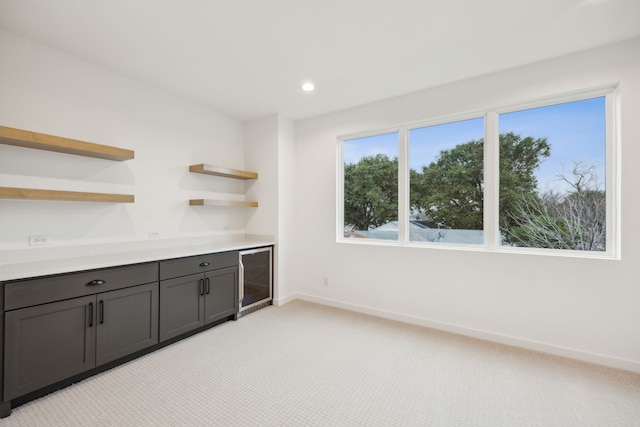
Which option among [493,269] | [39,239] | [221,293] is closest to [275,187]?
[221,293]

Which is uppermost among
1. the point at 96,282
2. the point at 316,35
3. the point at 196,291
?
the point at 316,35

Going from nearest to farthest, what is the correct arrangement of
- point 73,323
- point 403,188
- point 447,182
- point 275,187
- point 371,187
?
point 73,323, point 447,182, point 403,188, point 371,187, point 275,187

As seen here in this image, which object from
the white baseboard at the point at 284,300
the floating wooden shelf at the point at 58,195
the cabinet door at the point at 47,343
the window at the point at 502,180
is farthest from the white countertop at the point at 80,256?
the window at the point at 502,180

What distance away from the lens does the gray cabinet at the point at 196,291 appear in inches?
104

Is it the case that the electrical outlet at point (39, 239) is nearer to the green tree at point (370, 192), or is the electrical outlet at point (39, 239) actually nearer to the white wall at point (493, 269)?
the white wall at point (493, 269)

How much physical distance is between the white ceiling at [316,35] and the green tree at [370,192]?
1005mm

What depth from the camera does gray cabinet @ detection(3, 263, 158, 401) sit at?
1.82 m

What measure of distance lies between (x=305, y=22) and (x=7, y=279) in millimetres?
2600

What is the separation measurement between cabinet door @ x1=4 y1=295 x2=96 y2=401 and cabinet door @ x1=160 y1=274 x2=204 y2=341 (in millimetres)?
549

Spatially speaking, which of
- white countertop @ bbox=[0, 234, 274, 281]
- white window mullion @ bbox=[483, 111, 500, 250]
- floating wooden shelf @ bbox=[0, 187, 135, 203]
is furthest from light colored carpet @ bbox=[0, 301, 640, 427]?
floating wooden shelf @ bbox=[0, 187, 135, 203]

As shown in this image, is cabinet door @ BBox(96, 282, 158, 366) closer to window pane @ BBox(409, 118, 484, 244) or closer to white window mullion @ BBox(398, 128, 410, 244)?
white window mullion @ BBox(398, 128, 410, 244)

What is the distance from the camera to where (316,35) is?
7.42 ft

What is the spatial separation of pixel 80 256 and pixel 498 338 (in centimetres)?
401

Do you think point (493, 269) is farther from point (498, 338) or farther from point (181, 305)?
point (181, 305)
